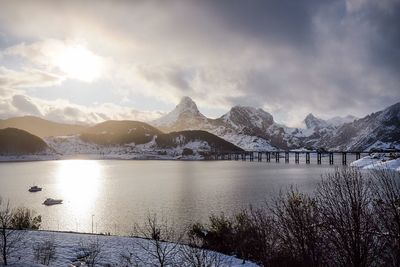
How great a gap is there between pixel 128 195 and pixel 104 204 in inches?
457

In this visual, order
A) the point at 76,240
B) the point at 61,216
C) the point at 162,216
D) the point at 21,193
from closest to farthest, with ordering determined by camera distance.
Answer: the point at 76,240
the point at 162,216
the point at 61,216
the point at 21,193

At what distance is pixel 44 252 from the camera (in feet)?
86.8

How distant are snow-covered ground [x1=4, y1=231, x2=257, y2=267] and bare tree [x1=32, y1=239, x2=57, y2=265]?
0.26 meters

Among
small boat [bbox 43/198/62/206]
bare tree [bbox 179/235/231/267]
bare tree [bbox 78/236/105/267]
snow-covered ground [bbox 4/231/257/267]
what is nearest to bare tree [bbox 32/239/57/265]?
snow-covered ground [bbox 4/231/257/267]

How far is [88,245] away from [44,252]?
4681 mm

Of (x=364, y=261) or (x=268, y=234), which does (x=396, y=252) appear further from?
(x=268, y=234)

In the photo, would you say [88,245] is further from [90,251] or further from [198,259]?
[198,259]

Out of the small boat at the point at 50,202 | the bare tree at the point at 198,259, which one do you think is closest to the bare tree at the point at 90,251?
the bare tree at the point at 198,259

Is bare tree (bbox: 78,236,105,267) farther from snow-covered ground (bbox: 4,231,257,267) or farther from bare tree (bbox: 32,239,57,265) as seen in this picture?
bare tree (bbox: 32,239,57,265)

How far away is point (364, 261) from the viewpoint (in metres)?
16.9

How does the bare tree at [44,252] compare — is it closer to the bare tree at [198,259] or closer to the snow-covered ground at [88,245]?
the snow-covered ground at [88,245]

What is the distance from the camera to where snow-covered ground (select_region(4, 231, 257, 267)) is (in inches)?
1022

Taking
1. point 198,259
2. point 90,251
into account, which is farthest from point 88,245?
point 198,259

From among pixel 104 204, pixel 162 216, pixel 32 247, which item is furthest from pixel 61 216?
pixel 32 247
